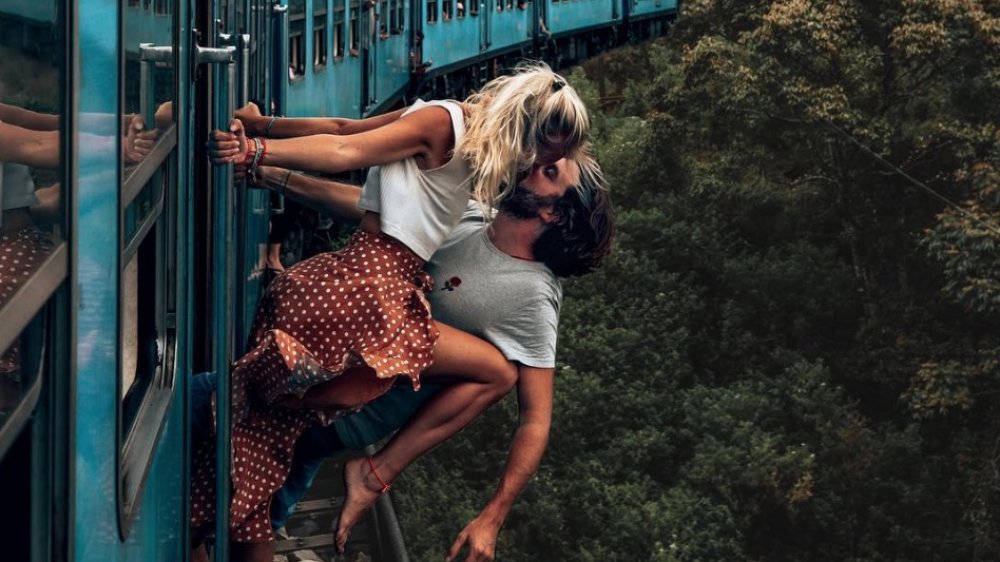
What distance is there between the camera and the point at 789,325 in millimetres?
26719

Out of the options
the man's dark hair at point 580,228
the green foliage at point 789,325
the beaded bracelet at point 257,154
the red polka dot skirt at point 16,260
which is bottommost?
the green foliage at point 789,325

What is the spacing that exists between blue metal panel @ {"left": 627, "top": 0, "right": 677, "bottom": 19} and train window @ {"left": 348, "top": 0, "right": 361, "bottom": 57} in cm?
1633

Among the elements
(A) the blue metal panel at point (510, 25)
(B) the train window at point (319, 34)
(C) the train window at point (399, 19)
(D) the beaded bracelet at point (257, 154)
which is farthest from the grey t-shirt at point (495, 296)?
(A) the blue metal panel at point (510, 25)

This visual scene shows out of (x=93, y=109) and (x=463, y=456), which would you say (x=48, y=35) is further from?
(x=463, y=456)

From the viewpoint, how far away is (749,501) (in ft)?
77.6

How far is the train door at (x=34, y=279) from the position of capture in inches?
54.6

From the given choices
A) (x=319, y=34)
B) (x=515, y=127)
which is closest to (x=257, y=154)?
(x=515, y=127)

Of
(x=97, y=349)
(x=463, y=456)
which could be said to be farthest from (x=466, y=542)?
(x=463, y=456)

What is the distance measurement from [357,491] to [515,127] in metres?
0.74

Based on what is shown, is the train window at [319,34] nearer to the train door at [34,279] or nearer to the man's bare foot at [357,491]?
the man's bare foot at [357,491]

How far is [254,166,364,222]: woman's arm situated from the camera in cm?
345

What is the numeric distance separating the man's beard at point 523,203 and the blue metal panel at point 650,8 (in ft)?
77.9

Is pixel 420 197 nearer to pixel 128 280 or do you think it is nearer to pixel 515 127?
pixel 515 127

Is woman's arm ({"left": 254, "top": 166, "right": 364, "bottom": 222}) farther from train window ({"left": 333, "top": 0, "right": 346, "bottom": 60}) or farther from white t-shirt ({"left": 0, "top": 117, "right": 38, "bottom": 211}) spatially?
train window ({"left": 333, "top": 0, "right": 346, "bottom": 60})
